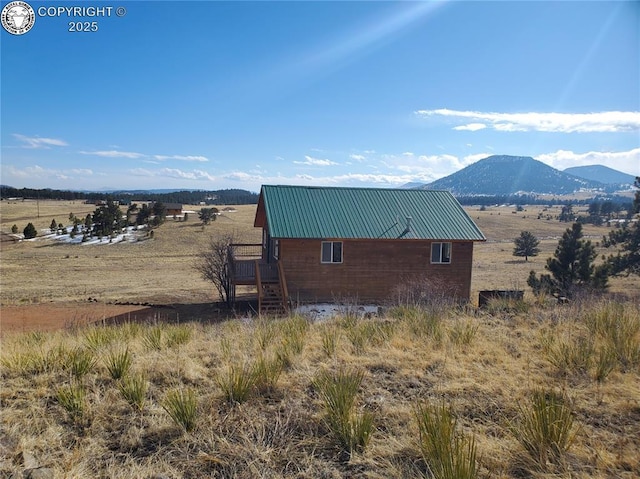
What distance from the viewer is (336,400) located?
3898mm

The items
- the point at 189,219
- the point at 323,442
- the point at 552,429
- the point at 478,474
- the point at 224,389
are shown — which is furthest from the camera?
the point at 189,219

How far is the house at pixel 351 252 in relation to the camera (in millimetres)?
18344

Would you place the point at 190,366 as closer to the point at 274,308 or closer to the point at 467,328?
the point at 467,328

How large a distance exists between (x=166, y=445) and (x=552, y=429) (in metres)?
3.26

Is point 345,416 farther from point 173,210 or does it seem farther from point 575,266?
point 173,210

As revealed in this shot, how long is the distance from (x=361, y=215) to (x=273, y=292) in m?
5.46

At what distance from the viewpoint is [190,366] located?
5.34 meters

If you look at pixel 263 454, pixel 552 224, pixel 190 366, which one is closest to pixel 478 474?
pixel 263 454

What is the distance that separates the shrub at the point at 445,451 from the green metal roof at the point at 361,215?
14.8m

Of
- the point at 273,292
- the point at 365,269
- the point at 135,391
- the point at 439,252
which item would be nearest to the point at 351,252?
the point at 365,269

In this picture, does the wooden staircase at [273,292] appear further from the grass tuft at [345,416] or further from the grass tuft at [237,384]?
the grass tuft at [345,416]

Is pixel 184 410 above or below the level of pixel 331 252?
above

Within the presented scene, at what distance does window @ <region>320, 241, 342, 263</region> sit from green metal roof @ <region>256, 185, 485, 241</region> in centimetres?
56

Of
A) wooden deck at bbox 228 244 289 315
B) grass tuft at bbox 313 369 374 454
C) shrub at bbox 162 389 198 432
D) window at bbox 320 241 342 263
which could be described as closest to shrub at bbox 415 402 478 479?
grass tuft at bbox 313 369 374 454
